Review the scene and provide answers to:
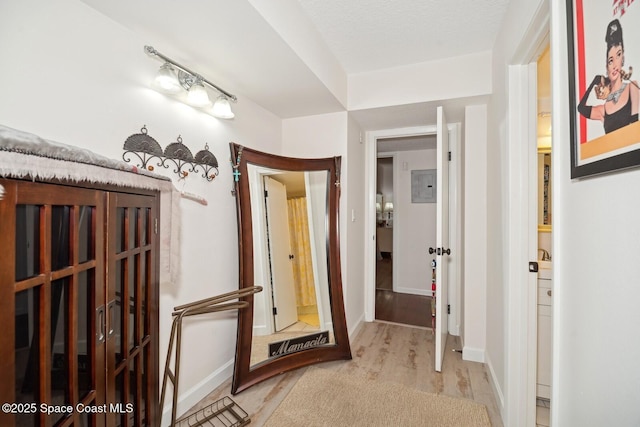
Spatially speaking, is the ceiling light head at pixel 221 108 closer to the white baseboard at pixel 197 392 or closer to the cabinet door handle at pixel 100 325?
the cabinet door handle at pixel 100 325

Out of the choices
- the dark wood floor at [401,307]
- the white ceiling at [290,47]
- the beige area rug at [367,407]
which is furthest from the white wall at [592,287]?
the dark wood floor at [401,307]

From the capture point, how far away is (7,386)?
543 mm

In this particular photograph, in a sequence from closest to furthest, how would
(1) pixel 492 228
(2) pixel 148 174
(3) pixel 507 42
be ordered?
1. (2) pixel 148 174
2. (3) pixel 507 42
3. (1) pixel 492 228

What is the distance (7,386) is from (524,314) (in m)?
2.07

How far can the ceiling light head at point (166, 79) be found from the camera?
58.2 inches

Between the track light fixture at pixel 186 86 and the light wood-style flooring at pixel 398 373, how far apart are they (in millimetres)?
1955

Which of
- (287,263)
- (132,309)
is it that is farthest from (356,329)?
(132,309)


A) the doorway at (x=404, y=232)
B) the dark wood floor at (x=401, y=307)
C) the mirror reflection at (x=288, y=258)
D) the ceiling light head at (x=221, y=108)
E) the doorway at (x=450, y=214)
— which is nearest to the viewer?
the ceiling light head at (x=221, y=108)

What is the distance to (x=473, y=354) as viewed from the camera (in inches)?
95.5

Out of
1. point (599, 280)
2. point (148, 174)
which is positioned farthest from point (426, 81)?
point (148, 174)

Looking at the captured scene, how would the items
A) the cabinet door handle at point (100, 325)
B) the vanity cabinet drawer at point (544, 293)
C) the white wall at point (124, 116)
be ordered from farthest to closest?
the vanity cabinet drawer at point (544, 293), the white wall at point (124, 116), the cabinet door handle at point (100, 325)

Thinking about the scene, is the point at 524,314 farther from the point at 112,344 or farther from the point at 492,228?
the point at 112,344

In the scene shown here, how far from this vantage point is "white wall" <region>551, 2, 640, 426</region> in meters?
0.64

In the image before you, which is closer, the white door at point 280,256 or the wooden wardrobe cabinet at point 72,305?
Result: the wooden wardrobe cabinet at point 72,305
